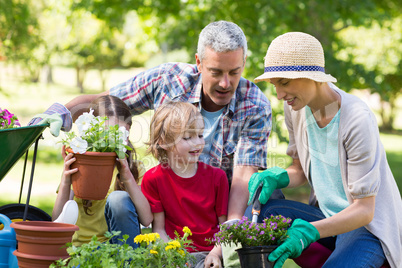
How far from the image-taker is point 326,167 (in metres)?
2.56

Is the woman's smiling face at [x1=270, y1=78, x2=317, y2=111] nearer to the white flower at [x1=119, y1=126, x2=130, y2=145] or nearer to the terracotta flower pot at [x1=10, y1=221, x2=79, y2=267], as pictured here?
the white flower at [x1=119, y1=126, x2=130, y2=145]

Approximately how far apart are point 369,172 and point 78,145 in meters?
1.40

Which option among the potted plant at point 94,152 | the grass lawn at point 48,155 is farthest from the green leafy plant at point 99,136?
the grass lawn at point 48,155

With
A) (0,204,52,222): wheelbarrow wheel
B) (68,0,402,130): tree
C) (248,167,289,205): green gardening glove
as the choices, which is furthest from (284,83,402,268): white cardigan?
(68,0,402,130): tree

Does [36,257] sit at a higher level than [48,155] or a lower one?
higher

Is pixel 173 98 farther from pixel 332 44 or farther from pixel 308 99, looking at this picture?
pixel 332 44

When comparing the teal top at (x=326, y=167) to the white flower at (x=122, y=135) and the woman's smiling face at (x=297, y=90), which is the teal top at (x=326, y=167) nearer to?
the woman's smiling face at (x=297, y=90)

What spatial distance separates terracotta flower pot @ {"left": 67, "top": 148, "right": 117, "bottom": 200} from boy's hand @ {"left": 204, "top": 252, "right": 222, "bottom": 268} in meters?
0.63

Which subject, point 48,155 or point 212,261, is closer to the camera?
point 212,261

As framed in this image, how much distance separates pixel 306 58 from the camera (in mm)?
2367

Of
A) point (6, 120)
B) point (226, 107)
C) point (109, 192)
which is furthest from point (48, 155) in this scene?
point (6, 120)

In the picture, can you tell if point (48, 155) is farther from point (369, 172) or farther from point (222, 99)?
point (369, 172)

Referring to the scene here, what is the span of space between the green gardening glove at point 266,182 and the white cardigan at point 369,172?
1.24 feet

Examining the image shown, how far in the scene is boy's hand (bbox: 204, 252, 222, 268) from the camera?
7.84ft
